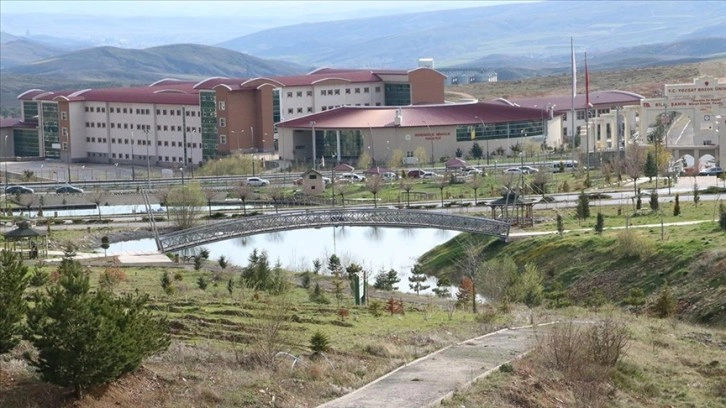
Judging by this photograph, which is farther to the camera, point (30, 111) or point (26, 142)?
point (30, 111)

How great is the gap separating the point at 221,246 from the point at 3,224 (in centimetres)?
919

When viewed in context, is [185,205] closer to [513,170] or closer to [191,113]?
[513,170]

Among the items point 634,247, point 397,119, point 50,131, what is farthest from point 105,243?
point 50,131

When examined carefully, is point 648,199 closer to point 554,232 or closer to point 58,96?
point 554,232

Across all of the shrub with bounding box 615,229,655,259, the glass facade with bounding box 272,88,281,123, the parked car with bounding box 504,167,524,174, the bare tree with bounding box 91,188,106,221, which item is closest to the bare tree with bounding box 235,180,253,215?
the bare tree with bounding box 91,188,106,221

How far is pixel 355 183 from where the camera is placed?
78875mm

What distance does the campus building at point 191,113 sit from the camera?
105m

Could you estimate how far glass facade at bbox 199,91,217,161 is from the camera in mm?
104188

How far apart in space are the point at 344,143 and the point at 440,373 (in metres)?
73.3

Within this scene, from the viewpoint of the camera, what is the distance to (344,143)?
9744cm

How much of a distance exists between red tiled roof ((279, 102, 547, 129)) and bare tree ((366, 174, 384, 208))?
68.8 ft

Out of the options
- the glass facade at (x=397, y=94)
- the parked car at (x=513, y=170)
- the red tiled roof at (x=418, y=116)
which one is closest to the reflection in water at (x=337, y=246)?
the parked car at (x=513, y=170)

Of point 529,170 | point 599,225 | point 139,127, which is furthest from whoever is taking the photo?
point 139,127

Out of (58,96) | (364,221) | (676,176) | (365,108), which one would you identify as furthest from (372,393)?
(58,96)
